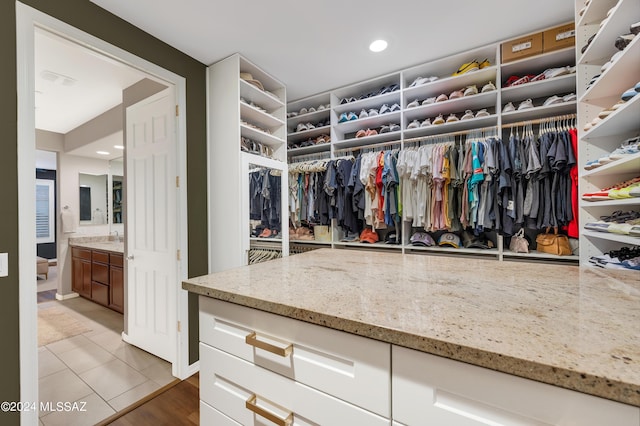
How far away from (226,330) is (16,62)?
1.80 metres

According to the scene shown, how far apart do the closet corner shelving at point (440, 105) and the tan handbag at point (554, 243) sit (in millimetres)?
53

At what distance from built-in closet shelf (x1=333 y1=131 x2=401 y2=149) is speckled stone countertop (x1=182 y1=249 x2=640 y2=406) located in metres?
2.07

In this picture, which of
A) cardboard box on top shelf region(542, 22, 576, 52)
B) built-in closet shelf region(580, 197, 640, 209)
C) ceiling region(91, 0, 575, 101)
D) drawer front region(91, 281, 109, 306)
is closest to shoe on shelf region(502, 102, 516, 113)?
cardboard box on top shelf region(542, 22, 576, 52)

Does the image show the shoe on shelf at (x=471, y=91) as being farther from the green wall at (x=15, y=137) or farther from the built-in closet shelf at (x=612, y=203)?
the green wall at (x=15, y=137)

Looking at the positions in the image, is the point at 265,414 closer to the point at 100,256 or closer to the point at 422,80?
the point at 422,80

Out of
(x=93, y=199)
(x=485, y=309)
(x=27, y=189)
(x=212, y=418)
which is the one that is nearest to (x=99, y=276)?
(x=93, y=199)

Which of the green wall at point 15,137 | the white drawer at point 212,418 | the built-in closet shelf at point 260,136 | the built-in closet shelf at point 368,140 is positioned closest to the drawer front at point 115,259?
the green wall at point 15,137

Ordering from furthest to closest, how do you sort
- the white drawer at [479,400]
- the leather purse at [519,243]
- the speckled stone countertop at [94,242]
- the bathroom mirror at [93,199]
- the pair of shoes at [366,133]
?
the bathroom mirror at [93,199]
the speckled stone countertop at [94,242]
the pair of shoes at [366,133]
the leather purse at [519,243]
the white drawer at [479,400]

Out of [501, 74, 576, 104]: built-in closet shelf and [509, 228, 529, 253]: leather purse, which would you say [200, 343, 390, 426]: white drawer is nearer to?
[509, 228, 529, 253]: leather purse

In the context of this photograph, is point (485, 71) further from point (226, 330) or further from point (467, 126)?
point (226, 330)

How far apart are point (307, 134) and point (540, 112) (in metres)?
2.45

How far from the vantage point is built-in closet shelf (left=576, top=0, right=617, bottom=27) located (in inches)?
63.6

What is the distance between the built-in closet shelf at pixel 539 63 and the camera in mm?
2180

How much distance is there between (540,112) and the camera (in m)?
2.34
